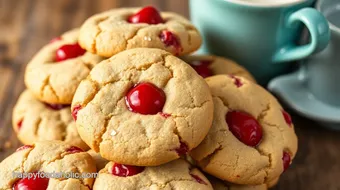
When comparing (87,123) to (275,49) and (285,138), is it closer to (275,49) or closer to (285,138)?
(285,138)

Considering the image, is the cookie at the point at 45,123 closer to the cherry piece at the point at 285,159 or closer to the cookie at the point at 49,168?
the cookie at the point at 49,168

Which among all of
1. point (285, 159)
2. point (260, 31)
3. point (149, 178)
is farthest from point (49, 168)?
point (260, 31)

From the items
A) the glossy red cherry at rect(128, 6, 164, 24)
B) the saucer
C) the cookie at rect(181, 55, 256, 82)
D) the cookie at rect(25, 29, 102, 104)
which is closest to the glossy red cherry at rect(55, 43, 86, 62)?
the cookie at rect(25, 29, 102, 104)

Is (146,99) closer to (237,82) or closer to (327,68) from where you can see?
(237,82)

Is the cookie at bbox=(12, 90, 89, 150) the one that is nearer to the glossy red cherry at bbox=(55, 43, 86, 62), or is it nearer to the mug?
the glossy red cherry at bbox=(55, 43, 86, 62)

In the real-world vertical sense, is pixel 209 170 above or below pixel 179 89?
below

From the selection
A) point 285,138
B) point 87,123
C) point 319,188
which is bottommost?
point 319,188

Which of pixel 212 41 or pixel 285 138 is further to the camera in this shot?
pixel 212 41

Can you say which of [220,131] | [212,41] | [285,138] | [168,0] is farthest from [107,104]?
[168,0]
